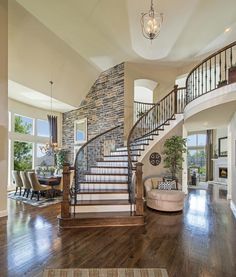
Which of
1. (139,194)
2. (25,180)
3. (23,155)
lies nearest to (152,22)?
(139,194)

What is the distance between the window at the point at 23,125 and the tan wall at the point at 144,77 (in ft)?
16.0

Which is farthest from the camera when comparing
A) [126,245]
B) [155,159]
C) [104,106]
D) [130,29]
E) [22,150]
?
[22,150]

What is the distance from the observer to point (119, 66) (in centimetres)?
815

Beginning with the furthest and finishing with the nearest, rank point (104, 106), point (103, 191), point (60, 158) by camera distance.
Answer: point (60, 158)
point (104, 106)
point (103, 191)

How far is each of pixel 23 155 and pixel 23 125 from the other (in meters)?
1.41

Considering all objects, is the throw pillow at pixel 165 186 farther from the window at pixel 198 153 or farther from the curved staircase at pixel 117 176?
the window at pixel 198 153

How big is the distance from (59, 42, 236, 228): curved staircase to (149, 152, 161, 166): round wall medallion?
0.35 meters

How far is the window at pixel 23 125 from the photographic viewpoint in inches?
354

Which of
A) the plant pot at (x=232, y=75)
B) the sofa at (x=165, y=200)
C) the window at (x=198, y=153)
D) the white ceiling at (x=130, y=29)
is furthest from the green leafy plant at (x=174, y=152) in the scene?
the window at (x=198, y=153)

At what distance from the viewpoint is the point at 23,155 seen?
9.31 m

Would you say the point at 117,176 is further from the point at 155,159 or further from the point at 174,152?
the point at 174,152

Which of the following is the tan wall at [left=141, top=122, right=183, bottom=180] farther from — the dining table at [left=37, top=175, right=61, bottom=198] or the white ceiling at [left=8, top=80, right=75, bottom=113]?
the white ceiling at [left=8, top=80, right=75, bottom=113]

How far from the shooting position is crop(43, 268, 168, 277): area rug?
92.1 inches

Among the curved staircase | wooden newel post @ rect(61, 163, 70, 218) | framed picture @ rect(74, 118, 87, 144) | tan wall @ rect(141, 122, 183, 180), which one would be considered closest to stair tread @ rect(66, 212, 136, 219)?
the curved staircase
